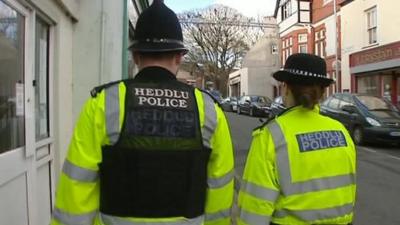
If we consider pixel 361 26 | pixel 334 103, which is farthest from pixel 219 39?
pixel 334 103

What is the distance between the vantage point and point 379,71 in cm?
2522

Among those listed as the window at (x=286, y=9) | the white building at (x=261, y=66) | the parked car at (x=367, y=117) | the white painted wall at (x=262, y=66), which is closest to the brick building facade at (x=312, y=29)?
the window at (x=286, y=9)

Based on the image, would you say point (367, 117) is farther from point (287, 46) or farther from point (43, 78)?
point (287, 46)

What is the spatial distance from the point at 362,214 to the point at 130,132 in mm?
5770

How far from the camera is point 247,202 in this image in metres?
2.73

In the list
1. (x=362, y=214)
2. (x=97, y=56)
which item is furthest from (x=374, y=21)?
(x=97, y=56)

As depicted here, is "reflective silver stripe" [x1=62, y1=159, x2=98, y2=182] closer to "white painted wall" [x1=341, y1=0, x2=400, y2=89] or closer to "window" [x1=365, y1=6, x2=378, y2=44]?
"white painted wall" [x1=341, y1=0, x2=400, y2=89]

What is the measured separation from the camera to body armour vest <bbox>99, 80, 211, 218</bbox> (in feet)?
7.94

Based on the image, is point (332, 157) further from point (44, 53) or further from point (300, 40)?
point (300, 40)

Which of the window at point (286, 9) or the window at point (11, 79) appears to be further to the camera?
the window at point (286, 9)

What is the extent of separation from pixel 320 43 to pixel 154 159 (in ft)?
114

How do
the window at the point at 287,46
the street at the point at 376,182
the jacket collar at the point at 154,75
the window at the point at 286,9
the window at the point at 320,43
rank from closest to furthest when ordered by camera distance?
the jacket collar at the point at 154,75
the street at the point at 376,182
the window at the point at 320,43
the window at the point at 286,9
the window at the point at 287,46

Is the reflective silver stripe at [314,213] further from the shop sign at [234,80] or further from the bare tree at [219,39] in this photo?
the shop sign at [234,80]

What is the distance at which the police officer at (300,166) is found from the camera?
2.71 meters
